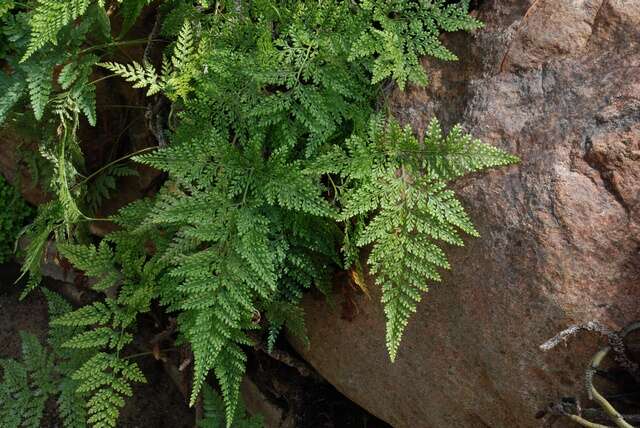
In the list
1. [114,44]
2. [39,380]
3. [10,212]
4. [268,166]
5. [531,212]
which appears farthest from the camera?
[10,212]

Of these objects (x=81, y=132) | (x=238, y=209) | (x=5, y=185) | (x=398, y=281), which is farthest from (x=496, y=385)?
(x=5, y=185)

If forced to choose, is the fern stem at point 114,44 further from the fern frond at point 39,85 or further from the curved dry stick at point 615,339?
the curved dry stick at point 615,339

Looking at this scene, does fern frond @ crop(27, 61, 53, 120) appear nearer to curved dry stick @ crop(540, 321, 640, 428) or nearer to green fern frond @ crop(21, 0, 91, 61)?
green fern frond @ crop(21, 0, 91, 61)

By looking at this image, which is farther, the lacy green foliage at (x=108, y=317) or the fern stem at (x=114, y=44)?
the fern stem at (x=114, y=44)

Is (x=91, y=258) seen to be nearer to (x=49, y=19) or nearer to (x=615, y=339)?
(x=49, y=19)

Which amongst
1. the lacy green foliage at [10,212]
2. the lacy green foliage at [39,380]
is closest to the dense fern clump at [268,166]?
the lacy green foliage at [39,380]

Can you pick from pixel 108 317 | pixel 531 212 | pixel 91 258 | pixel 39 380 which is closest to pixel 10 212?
pixel 39 380
